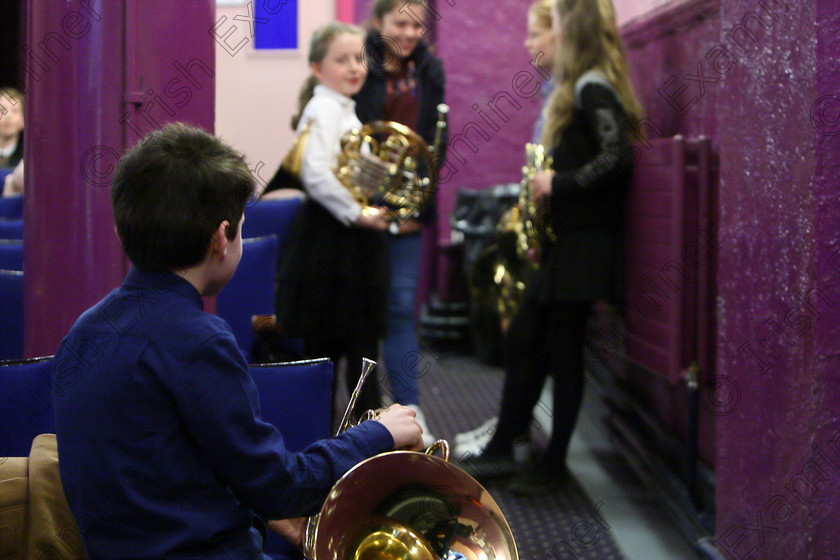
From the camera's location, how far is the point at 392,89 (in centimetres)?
354

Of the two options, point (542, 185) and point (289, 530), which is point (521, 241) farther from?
point (289, 530)

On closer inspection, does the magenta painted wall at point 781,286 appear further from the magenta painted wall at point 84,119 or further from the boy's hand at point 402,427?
the magenta painted wall at point 84,119

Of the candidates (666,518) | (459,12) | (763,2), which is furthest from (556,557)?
(459,12)

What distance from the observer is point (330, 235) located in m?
3.17

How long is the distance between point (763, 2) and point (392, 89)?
1670mm

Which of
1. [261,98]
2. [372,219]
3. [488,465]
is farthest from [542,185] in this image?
[261,98]

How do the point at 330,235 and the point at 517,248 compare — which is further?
the point at 517,248

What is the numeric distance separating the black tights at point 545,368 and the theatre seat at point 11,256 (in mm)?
1609

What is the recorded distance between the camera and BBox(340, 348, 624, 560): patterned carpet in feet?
8.79

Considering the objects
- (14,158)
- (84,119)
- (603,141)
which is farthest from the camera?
(14,158)

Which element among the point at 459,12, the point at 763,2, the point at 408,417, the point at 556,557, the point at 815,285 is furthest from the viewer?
the point at 459,12

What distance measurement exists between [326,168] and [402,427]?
5.86 ft

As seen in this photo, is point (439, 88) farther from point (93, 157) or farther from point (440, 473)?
point (440, 473)

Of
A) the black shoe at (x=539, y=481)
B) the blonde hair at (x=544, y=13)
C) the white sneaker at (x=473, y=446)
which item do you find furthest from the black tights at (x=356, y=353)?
the blonde hair at (x=544, y=13)
